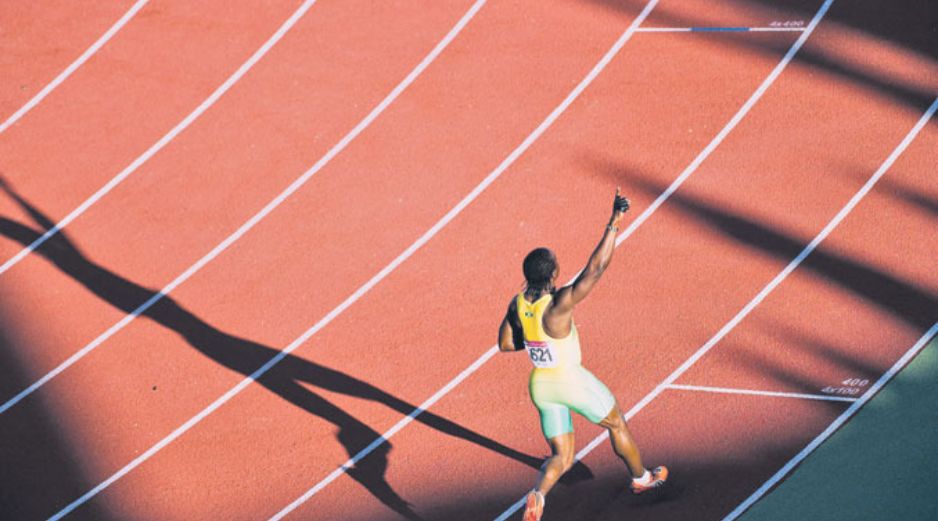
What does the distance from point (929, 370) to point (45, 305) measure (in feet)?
24.0

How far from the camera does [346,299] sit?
1001cm

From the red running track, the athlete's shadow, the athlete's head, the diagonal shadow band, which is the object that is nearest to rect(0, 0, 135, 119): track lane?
the red running track

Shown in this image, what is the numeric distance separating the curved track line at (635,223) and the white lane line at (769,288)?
3.87ft

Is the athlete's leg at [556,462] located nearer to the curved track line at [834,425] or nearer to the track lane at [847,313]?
the curved track line at [834,425]

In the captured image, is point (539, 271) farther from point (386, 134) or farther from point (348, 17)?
point (348, 17)

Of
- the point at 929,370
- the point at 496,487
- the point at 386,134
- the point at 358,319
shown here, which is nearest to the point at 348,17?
the point at 386,134

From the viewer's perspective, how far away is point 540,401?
7.25 m

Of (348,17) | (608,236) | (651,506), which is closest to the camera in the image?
(608,236)

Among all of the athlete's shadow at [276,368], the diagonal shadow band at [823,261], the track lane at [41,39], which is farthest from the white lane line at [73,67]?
the diagonal shadow band at [823,261]

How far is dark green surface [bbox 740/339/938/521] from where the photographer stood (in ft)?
25.1

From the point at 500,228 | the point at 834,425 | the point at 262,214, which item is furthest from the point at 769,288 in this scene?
the point at 262,214

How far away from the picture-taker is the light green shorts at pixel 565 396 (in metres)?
7.12

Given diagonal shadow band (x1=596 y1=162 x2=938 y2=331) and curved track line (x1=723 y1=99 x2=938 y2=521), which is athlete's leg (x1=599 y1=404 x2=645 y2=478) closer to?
curved track line (x1=723 y1=99 x2=938 y2=521)

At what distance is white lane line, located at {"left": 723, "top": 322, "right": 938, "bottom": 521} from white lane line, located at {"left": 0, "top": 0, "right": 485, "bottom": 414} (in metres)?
5.20
